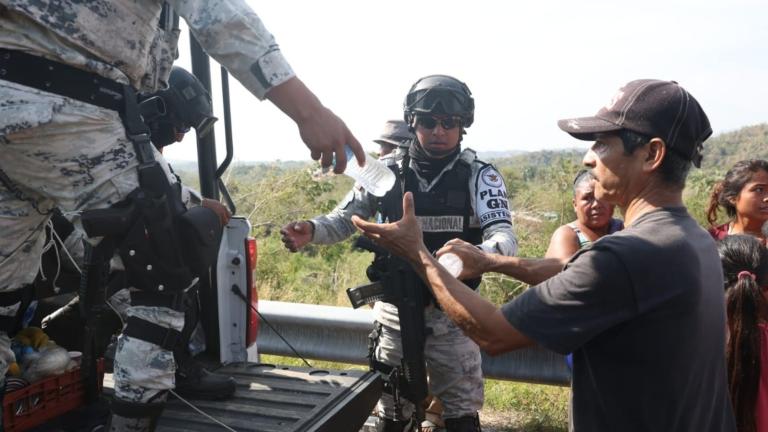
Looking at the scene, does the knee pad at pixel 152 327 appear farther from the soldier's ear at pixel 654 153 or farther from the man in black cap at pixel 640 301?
the soldier's ear at pixel 654 153

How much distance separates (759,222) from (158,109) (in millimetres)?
3310

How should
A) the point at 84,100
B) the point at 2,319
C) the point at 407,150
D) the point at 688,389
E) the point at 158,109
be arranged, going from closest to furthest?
the point at 688,389 → the point at 84,100 → the point at 2,319 → the point at 158,109 → the point at 407,150

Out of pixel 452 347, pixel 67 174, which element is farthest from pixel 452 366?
pixel 67 174

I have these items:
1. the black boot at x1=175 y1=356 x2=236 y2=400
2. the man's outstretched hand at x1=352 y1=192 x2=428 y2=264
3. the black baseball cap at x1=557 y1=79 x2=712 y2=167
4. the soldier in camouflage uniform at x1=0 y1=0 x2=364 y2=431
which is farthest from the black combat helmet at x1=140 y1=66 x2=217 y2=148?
the black baseball cap at x1=557 y1=79 x2=712 y2=167

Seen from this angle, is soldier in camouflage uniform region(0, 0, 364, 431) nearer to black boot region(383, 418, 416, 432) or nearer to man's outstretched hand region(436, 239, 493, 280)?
man's outstretched hand region(436, 239, 493, 280)

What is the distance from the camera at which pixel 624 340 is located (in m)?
1.97

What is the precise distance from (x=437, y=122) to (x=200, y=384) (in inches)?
67.1

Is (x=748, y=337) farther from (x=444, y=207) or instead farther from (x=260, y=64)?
(x=260, y=64)

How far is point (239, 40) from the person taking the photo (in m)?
2.19

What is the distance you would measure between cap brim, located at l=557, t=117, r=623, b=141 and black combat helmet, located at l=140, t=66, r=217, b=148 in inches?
65.5

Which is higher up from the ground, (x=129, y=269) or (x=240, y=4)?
(x=240, y=4)

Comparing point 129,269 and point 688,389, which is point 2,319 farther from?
point 688,389

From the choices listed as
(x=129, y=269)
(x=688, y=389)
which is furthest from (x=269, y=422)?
(x=688, y=389)

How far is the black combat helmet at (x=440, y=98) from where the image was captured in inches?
144
